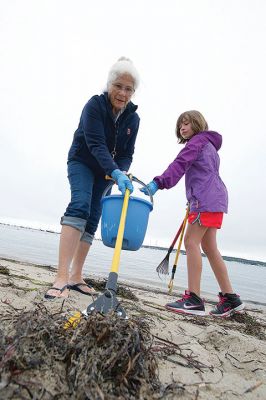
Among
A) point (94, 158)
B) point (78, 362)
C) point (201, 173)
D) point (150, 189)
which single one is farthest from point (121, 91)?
point (78, 362)

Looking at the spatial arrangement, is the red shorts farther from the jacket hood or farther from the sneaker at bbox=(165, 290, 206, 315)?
the jacket hood

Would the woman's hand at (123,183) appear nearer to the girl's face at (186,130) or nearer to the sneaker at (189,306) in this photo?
the sneaker at (189,306)

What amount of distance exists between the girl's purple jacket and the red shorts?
59mm

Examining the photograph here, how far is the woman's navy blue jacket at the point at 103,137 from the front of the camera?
3.08 metres

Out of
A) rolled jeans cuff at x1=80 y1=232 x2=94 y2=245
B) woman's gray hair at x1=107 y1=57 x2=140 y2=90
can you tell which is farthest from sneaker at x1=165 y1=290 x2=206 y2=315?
woman's gray hair at x1=107 y1=57 x2=140 y2=90

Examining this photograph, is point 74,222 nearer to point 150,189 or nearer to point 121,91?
point 150,189

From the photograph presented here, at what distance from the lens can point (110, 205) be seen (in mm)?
2783

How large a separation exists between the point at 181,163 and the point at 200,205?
53 centimetres

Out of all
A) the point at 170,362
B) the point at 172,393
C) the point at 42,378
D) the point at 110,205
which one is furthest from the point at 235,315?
the point at 42,378

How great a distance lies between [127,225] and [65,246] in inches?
25.1

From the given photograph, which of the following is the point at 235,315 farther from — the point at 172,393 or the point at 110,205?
the point at 172,393

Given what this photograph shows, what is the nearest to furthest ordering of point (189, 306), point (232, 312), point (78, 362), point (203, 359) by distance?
1. point (78, 362)
2. point (203, 359)
3. point (189, 306)
4. point (232, 312)

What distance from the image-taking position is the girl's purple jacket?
354 centimetres

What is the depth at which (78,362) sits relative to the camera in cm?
118
